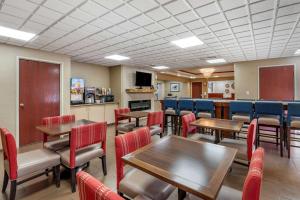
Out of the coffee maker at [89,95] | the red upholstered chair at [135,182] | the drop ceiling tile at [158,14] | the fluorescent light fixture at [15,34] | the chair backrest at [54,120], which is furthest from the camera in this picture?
the coffee maker at [89,95]

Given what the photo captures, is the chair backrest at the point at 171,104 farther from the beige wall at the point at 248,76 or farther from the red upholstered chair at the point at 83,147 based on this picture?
the beige wall at the point at 248,76

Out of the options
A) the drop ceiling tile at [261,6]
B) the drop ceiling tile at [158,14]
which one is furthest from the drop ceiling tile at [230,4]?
the drop ceiling tile at [158,14]

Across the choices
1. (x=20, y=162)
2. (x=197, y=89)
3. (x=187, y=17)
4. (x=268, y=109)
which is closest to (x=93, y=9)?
(x=187, y=17)

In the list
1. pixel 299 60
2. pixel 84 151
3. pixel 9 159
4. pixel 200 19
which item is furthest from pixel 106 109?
pixel 299 60

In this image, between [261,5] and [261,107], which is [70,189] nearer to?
[261,5]

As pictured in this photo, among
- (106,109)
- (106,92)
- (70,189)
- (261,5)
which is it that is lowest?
(70,189)

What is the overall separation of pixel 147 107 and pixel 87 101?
119 inches

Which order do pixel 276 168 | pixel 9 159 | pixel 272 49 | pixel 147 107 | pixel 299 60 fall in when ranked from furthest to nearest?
pixel 147 107 → pixel 299 60 → pixel 272 49 → pixel 276 168 → pixel 9 159

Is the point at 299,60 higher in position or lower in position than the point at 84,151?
higher

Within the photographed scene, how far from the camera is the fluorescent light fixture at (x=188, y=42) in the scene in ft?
11.3

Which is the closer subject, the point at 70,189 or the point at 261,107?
the point at 70,189

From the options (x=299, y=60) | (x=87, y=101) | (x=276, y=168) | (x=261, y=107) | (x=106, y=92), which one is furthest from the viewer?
(x=106, y=92)

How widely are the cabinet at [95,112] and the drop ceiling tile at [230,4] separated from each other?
483cm

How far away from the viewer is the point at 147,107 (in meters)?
7.86
